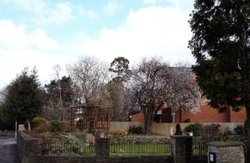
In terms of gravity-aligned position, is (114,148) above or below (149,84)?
below

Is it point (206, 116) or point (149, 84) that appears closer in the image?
point (149, 84)

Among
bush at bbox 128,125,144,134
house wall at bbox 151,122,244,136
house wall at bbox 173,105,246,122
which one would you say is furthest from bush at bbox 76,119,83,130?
house wall at bbox 173,105,246,122

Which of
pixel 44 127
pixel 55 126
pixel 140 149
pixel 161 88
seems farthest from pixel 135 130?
pixel 140 149

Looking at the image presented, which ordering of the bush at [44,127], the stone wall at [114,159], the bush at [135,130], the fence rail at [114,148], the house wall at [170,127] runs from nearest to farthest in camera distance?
the stone wall at [114,159] → the fence rail at [114,148] → the bush at [44,127] → the house wall at [170,127] → the bush at [135,130]

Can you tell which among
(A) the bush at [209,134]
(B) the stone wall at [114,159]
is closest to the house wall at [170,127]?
(A) the bush at [209,134]

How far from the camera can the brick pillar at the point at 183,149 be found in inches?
707

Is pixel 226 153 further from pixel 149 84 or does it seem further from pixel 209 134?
pixel 149 84

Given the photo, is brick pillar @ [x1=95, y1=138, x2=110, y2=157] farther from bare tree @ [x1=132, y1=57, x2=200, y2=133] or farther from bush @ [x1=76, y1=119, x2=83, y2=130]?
bare tree @ [x1=132, y1=57, x2=200, y2=133]

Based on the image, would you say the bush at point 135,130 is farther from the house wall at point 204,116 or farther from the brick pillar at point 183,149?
the brick pillar at point 183,149

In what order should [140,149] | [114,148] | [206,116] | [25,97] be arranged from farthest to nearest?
[206,116] → [25,97] → [114,148] → [140,149]

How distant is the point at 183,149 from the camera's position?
710 inches

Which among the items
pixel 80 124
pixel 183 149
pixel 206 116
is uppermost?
pixel 206 116

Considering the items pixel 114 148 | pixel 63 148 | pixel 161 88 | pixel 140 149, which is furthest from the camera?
pixel 161 88

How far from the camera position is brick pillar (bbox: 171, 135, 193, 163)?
18.0m
